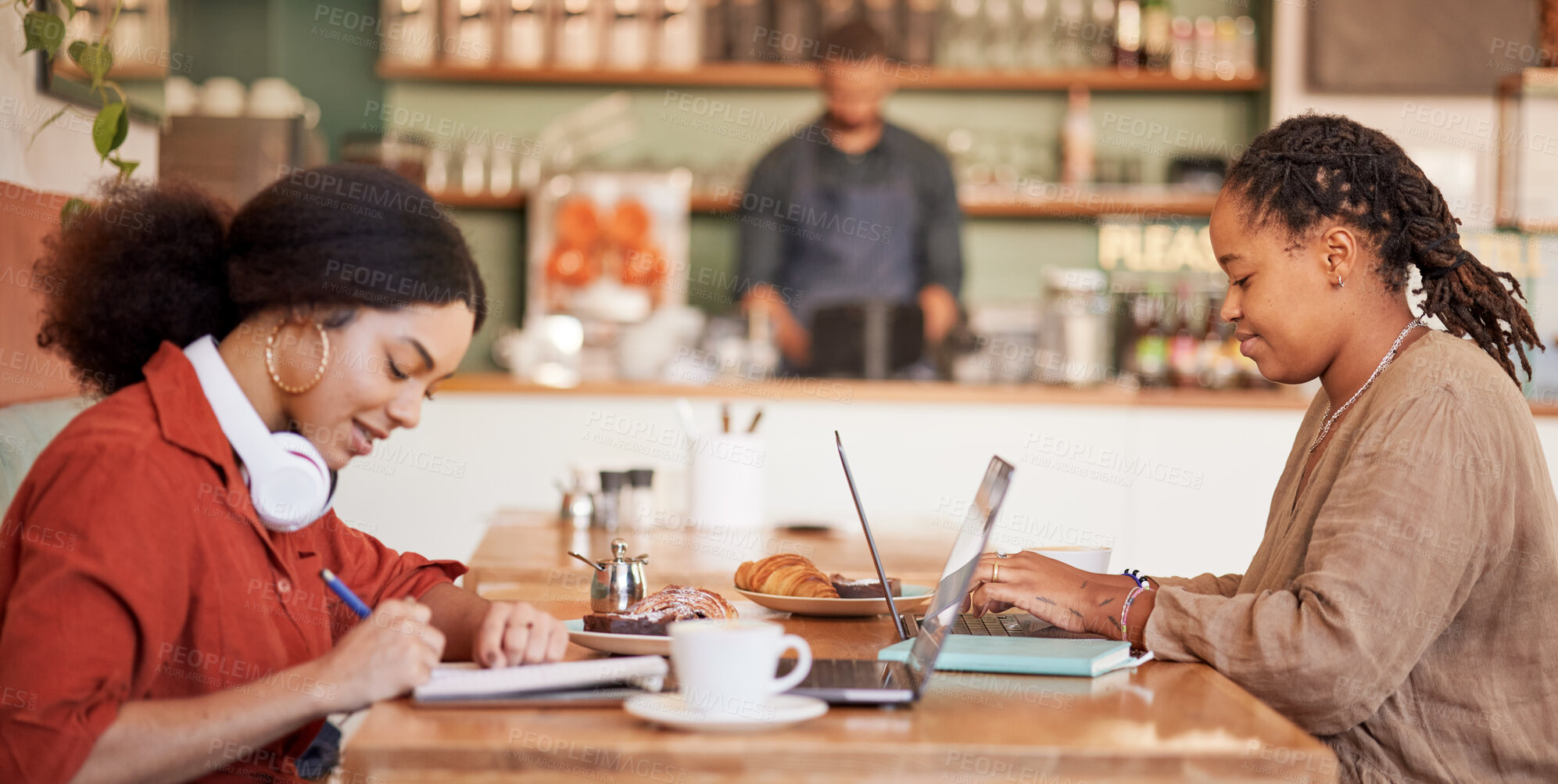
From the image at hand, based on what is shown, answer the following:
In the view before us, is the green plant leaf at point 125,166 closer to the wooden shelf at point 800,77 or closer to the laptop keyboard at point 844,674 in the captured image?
the laptop keyboard at point 844,674

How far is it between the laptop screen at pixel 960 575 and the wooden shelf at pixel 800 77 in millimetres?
3995

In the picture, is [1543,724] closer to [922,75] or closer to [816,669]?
[816,669]

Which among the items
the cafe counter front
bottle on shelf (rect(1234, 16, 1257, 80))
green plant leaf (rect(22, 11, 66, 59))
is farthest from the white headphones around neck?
bottle on shelf (rect(1234, 16, 1257, 80))

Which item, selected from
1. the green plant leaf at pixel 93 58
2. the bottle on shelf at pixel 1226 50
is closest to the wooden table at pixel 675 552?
the green plant leaf at pixel 93 58

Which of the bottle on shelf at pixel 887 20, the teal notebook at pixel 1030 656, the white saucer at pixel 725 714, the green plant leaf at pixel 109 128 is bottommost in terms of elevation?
the teal notebook at pixel 1030 656

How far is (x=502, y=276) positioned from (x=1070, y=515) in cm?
264

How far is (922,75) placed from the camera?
5090mm

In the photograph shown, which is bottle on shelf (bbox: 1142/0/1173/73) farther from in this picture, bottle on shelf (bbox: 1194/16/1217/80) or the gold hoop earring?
the gold hoop earring

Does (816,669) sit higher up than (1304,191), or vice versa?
(1304,191)

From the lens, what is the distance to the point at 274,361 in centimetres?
118

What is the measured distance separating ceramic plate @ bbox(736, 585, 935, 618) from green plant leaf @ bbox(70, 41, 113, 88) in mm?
1249

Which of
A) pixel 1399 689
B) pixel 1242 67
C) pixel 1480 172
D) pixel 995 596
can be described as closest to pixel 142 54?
pixel 995 596

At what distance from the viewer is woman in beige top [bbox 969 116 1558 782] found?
1166 millimetres

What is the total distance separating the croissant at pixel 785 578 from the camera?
145cm
